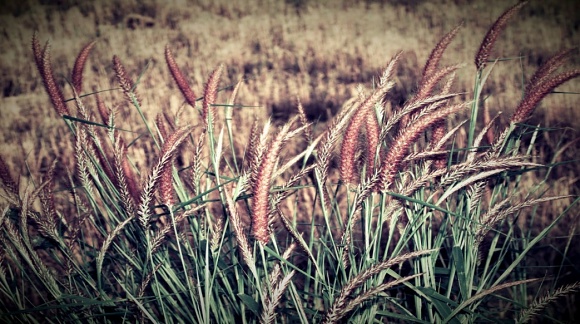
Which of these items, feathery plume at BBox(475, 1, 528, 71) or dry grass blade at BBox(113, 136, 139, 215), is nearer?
dry grass blade at BBox(113, 136, 139, 215)

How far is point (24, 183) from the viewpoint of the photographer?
1279 mm

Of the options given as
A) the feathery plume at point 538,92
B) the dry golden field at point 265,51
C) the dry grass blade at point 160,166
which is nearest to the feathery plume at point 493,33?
the feathery plume at point 538,92

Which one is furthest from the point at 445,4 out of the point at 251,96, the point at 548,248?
the point at 548,248

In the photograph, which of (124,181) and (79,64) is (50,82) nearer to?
→ (79,64)

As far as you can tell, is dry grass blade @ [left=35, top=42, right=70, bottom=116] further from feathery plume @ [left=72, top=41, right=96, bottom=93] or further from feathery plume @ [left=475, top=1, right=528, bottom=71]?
feathery plume @ [left=475, top=1, right=528, bottom=71]

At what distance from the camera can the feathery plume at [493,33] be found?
83 cm

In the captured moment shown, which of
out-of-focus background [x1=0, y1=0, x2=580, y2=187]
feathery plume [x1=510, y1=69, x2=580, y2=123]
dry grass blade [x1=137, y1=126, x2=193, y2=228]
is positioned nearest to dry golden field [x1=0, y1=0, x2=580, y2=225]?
out-of-focus background [x1=0, y1=0, x2=580, y2=187]

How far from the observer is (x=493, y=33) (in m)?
0.83

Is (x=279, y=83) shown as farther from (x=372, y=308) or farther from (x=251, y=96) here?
(x=372, y=308)

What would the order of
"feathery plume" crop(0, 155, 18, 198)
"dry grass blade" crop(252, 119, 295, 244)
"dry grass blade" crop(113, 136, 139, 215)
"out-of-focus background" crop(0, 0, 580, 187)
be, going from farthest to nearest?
"out-of-focus background" crop(0, 0, 580, 187) → "feathery plume" crop(0, 155, 18, 198) → "dry grass blade" crop(113, 136, 139, 215) → "dry grass blade" crop(252, 119, 295, 244)

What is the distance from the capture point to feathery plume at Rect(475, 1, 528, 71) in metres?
0.83

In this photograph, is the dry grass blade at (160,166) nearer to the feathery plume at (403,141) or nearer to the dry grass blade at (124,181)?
the dry grass blade at (124,181)

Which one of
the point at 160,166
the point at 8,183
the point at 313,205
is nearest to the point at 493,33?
the point at 313,205

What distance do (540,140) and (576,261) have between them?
396mm
